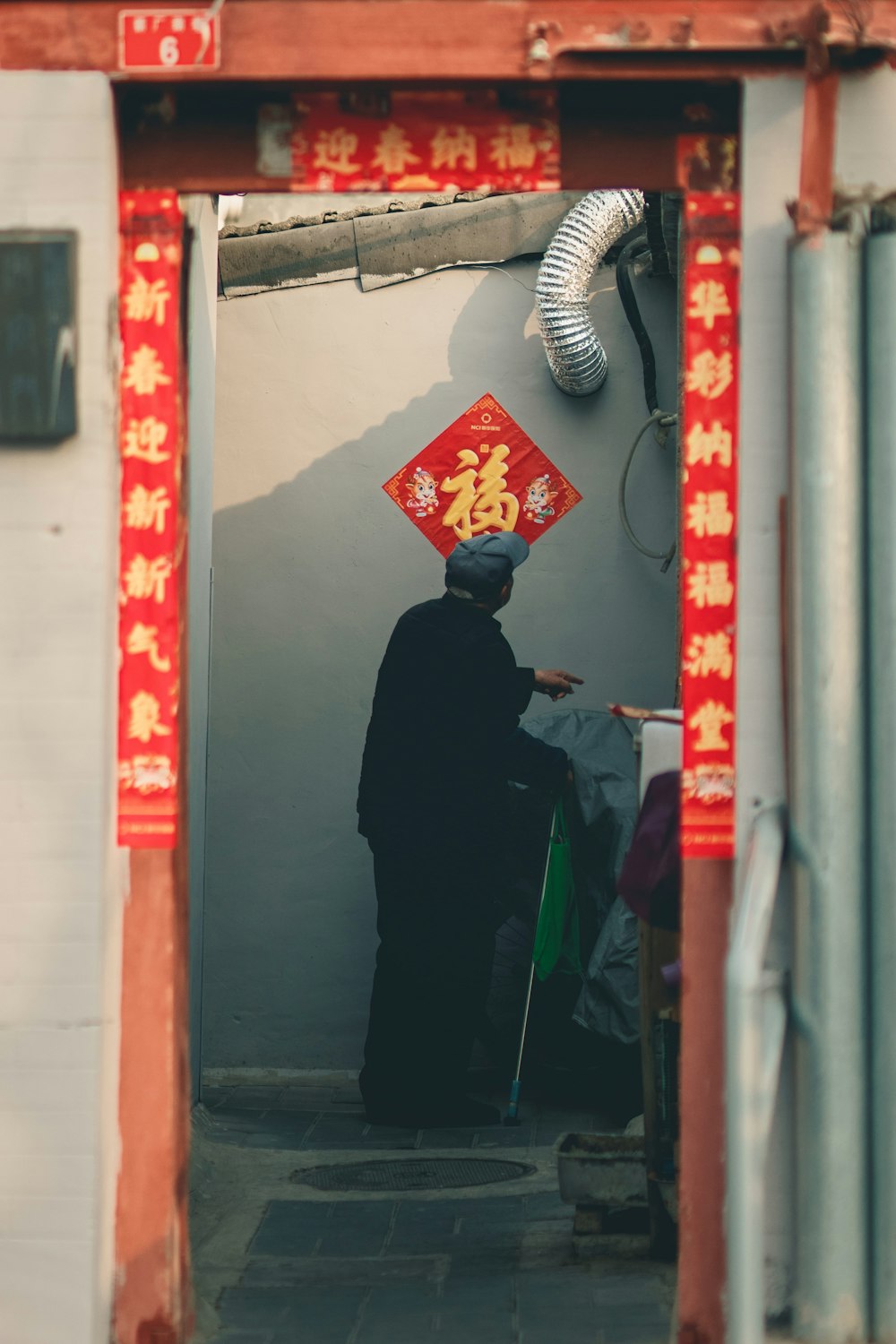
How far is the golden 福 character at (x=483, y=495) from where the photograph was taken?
23.8 feet

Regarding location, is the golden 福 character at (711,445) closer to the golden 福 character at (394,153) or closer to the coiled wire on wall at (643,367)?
the golden 福 character at (394,153)

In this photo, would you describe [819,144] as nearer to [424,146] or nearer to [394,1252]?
[424,146]

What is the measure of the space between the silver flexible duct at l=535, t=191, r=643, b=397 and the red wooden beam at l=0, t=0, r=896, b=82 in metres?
3.12

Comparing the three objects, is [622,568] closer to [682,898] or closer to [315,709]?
[315,709]

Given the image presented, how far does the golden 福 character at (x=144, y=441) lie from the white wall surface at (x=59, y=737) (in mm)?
55

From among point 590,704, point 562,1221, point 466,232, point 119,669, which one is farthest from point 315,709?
point 119,669

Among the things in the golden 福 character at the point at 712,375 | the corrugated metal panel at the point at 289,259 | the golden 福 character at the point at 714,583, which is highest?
the corrugated metal panel at the point at 289,259

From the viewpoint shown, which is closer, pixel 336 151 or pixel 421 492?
pixel 336 151

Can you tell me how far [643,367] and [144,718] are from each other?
155 inches

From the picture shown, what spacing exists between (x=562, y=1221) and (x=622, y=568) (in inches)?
121

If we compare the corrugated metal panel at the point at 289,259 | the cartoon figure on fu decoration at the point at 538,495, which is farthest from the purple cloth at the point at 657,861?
the corrugated metal panel at the point at 289,259

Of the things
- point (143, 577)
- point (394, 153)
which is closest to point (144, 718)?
point (143, 577)

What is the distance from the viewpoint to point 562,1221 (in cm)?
521

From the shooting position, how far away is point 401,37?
146 inches
